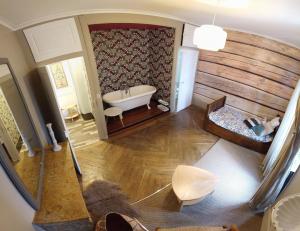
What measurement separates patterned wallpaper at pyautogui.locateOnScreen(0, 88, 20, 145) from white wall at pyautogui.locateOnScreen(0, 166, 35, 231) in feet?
1.37

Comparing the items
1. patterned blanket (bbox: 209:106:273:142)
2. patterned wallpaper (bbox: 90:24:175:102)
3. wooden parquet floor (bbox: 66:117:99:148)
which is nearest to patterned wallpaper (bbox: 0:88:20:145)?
wooden parquet floor (bbox: 66:117:99:148)

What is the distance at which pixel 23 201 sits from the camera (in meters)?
1.82

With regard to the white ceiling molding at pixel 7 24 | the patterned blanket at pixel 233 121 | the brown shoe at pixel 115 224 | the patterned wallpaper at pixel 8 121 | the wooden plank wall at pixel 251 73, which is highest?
the white ceiling molding at pixel 7 24

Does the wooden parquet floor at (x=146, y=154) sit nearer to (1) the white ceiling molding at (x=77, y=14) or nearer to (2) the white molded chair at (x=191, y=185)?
(2) the white molded chair at (x=191, y=185)

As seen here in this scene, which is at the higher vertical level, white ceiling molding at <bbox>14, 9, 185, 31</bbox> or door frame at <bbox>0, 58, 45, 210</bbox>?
white ceiling molding at <bbox>14, 9, 185, 31</bbox>

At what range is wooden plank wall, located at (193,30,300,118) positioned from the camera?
4156mm

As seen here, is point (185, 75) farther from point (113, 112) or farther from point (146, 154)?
point (146, 154)

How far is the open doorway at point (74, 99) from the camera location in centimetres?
473

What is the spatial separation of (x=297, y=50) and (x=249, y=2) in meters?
3.08

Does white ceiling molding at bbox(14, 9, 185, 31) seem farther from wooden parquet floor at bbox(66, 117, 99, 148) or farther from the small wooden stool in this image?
wooden parquet floor at bbox(66, 117, 99, 148)

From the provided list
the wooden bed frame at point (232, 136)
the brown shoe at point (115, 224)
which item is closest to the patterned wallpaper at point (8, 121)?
the brown shoe at point (115, 224)

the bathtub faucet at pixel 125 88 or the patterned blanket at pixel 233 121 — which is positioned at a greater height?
the bathtub faucet at pixel 125 88

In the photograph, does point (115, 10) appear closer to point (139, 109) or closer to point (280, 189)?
point (139, 109)

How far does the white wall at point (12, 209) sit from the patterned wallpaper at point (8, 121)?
16.4 inches
